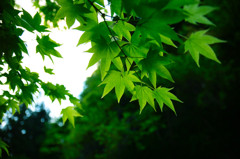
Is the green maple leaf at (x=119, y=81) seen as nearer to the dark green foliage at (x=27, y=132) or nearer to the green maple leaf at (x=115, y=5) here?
the green maple leaf at (x=115, y=5)

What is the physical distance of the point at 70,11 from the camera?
668 millimetres

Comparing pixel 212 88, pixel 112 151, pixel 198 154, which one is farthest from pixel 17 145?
pixel 212 88

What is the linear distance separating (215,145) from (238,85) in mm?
2532

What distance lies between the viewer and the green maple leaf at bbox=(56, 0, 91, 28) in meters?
0.65

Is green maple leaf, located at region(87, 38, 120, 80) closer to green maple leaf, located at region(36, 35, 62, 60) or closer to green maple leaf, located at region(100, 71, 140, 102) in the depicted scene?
green maple leaf, located at region(100, 71, 140, 102)

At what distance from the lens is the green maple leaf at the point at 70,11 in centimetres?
65

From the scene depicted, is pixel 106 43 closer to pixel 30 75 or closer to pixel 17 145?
pixel 30 75

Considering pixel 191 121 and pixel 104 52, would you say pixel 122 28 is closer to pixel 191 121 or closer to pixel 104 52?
pixel 104 52

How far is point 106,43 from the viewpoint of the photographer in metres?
0.68

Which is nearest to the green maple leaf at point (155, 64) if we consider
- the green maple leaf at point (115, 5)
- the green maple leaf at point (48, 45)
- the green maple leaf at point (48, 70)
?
the green maple leaf at point (115, 5)

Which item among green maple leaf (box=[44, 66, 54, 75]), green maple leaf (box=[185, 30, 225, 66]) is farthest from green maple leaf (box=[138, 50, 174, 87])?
green maple leaf (box=[44, 66, 54, 75])

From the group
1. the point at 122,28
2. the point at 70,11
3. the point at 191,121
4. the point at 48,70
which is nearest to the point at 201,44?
the point at 122,28

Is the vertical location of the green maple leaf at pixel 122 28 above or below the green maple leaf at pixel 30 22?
below

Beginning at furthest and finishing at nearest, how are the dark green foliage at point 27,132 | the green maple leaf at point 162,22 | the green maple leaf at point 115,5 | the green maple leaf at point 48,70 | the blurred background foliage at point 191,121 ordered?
the dark green foliage at point 27,132, the blurred background foliage at point 191,121, the green maple leaf at point 48,70, the green maple leaf at point 115,5, the green maple leaf at point 162,22
